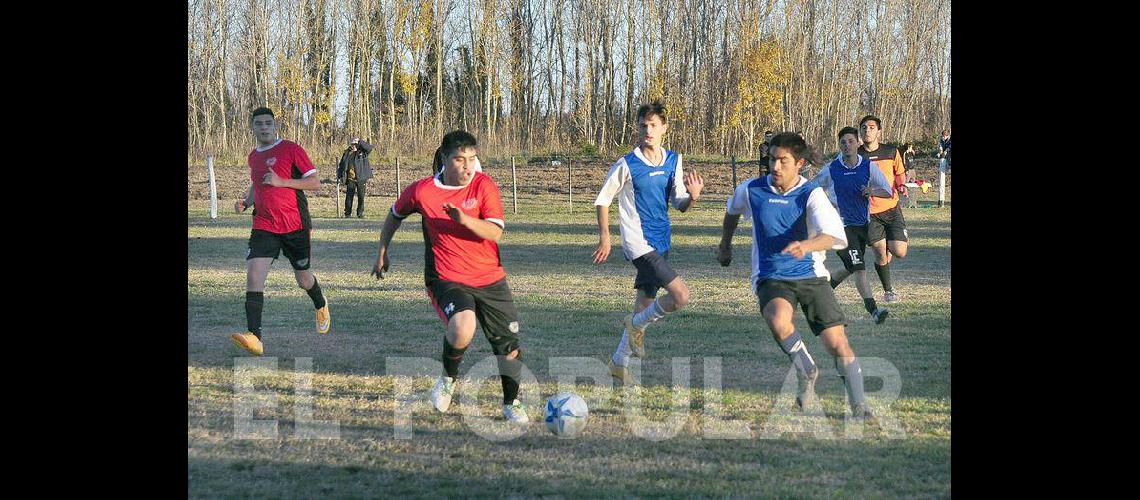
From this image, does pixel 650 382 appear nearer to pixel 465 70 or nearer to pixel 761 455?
pixel 761 455

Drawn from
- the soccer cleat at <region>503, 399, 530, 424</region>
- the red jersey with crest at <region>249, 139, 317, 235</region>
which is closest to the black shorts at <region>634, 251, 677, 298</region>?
the soccer cleat at <region>503, 399, 530, 424</region>

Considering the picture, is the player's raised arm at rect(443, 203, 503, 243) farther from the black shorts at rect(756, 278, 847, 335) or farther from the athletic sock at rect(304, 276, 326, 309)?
the athletic sock at rect(304, 276, 326, 309)

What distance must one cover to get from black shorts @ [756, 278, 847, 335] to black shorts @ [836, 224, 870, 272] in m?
3.80

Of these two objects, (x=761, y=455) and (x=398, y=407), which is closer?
(x=761, y=455)

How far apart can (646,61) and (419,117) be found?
9.75 m

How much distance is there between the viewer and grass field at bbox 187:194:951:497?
5059 millimetres

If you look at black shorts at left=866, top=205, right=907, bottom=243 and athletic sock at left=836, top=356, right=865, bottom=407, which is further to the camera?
black shorts at left=866, top=205, right=907, bottom=243

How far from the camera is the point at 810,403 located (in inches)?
256

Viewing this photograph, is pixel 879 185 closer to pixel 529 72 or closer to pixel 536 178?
pixel 536 178

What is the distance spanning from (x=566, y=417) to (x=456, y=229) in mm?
1325

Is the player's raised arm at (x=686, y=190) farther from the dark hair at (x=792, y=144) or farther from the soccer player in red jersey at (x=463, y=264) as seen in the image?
the soccer player in red jersey at (x=463, y=264)

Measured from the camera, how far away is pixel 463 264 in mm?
6340
